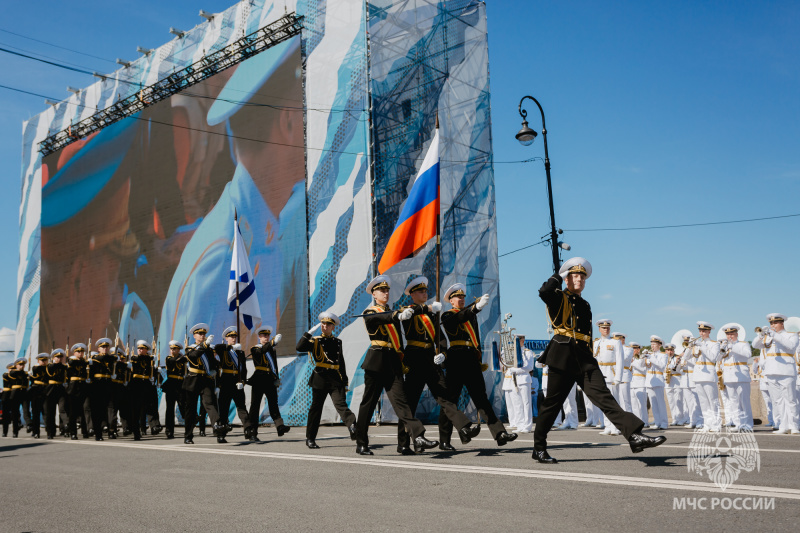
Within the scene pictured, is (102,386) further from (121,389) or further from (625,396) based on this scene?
(625,396)

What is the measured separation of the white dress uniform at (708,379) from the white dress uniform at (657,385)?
127cm

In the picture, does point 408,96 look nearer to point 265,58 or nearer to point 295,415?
point 265,58

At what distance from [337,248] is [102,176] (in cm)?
1358

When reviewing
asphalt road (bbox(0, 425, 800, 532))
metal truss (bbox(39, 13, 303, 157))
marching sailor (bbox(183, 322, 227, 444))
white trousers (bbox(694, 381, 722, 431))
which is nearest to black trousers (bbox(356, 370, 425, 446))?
asphalt road (bbox(0, 425, 800, 532))

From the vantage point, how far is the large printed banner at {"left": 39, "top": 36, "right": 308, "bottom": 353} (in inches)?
829

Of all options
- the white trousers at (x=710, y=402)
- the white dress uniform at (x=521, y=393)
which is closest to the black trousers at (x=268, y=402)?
the white dress uniform at (x=521, y=393)

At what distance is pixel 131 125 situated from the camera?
2691 cm

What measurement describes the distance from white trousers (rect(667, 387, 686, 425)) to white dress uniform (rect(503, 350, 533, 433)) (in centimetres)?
374

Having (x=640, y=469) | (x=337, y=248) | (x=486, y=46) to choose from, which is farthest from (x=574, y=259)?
(x=486, y=46)

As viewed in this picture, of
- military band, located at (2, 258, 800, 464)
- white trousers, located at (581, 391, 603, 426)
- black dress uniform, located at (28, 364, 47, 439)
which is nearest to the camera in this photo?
military band, located at (2, 258, 800, 464)

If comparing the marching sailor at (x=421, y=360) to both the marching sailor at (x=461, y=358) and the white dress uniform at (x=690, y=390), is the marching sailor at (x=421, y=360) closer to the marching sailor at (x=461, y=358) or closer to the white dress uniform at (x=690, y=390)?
the marching sailor at (x=461, y=358)

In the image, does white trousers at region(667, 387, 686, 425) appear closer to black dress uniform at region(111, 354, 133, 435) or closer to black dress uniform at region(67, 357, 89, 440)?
black dress uniform at region(111, 354, 133, 435)

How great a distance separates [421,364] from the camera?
356 inches

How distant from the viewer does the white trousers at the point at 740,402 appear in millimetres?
12398
